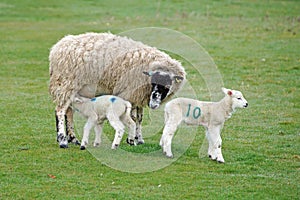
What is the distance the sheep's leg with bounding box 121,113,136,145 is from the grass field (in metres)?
0.30

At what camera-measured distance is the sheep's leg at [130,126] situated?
36.1 feet

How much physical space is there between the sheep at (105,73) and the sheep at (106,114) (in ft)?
1.35

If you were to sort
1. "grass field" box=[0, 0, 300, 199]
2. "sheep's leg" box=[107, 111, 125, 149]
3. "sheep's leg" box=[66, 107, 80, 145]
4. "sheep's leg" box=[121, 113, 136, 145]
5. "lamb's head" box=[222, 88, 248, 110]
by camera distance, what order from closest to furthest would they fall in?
1. "grass field" box=[0, 0, 300, 199]
2. "lamb's head" box=[222, 88, 248, 110]
3. "sheep's leg" box=[107, 111, 125, 149]
4. "sheep's leg" box=[121, 113, 136, 145]
5. "sheep's leg" box=[66, 107, 80, 145]

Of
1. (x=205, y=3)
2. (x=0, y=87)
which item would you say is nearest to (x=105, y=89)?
(x=0, y=87)

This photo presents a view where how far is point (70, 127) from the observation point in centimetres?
1169

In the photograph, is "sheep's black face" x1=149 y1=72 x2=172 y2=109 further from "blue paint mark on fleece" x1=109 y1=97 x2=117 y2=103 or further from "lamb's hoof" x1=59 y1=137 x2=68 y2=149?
"lamb's hoof" x1=59 y1=137 x2=68 y2=149

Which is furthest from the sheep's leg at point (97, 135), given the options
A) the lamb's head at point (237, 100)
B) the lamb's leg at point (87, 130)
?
the lamb's head at point (237, 100)

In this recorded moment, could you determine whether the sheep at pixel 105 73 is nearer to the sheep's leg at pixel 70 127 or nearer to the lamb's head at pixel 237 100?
the sheep's leg at pixel 70 127

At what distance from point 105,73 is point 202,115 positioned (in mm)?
1987

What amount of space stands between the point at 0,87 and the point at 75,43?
609 centimetres

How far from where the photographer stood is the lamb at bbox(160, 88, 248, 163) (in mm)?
10227

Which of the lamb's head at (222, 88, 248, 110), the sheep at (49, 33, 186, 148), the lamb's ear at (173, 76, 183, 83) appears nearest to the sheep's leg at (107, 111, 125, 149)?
the sheep at (49, 33, 186, 148)

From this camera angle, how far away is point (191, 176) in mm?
9484

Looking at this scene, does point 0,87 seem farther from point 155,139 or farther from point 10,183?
point 10,183
